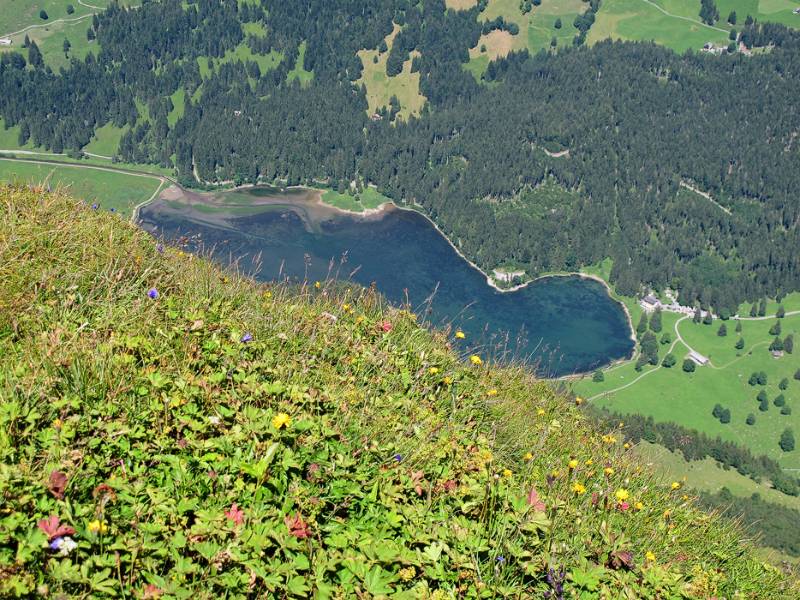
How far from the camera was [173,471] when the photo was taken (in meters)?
7.07

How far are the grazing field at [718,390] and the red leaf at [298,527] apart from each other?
13402cm

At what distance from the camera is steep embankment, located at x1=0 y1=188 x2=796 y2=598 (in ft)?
20.7

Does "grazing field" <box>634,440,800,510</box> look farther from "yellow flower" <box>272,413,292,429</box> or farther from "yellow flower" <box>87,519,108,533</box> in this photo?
"yellow flower" <box>87,519,108,533</box>

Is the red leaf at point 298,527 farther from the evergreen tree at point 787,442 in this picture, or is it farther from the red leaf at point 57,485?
the evergreen tree at point 787,442

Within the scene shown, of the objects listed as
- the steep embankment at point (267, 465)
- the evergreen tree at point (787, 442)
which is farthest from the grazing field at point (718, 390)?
the steep embankment at point (267, 465)

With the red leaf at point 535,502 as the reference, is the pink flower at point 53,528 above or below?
above

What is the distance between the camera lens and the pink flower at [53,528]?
231 inches

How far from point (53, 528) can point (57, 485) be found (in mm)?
530

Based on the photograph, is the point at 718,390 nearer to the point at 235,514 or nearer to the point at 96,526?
the point at 235,514

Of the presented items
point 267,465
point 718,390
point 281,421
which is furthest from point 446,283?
point 267,465

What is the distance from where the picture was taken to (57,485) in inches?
250

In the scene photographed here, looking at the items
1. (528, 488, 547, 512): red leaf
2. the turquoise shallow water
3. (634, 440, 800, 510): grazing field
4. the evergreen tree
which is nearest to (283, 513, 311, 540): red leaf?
(528, 488, 547, 512): red leaf

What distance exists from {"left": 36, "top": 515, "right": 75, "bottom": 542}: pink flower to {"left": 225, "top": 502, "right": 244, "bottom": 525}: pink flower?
132cm

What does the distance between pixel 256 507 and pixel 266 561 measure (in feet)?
1.78
